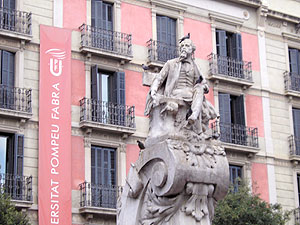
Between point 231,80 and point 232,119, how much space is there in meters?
1.68

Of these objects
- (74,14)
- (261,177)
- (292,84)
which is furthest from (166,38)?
(261,177)

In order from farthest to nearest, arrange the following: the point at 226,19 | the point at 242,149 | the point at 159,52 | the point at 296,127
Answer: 1. the point at 296,127
2. the point at 226,19
3. the point at 242,149
4. the point at 159,52

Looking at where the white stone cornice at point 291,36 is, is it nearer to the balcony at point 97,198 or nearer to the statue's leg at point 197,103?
the balcony at point 97,198

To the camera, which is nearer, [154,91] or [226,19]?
[154,91]

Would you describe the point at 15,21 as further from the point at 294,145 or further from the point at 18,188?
the point at 294,145

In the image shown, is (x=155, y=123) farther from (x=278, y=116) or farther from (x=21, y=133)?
(x=278, y=116)

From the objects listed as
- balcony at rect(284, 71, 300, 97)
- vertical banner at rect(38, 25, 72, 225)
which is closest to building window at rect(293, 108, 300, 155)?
balcony at rect(284, 71, 300, 97)

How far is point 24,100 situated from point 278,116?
38.5ft

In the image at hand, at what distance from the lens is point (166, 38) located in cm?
3041

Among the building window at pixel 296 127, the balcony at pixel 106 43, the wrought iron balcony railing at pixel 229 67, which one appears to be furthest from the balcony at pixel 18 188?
the building window at pixel 296 127

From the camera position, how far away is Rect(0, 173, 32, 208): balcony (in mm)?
24547

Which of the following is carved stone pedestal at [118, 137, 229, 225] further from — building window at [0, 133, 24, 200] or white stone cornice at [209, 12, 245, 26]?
white stone cornice at [209, 12, 245, 26]

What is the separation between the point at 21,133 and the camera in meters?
25.7

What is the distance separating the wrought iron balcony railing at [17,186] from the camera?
2461 cm
